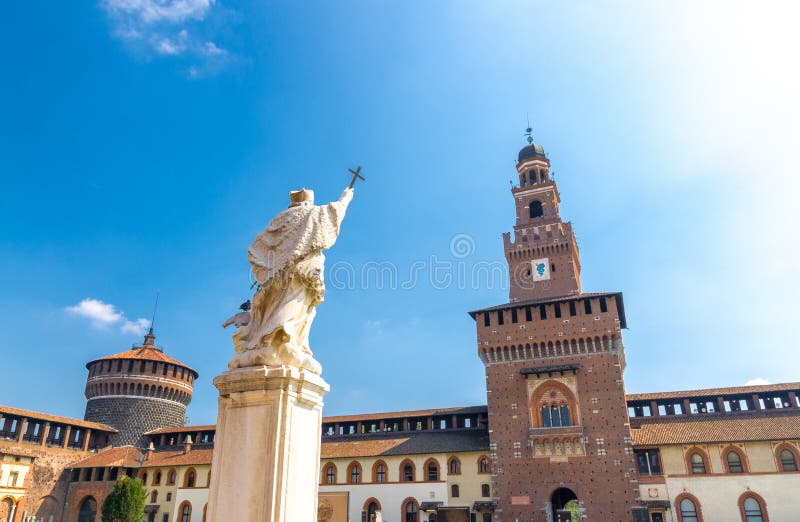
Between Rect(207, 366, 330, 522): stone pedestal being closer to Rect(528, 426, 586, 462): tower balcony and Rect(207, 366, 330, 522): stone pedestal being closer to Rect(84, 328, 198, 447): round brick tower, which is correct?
Rect(528, 426, 586, 462): tower balcony

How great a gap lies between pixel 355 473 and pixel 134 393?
2585 centimetres

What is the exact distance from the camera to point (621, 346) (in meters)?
42.6

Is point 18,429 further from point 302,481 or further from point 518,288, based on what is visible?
point 302,481

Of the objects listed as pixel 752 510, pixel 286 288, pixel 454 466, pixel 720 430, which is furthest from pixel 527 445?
pixel 286 288

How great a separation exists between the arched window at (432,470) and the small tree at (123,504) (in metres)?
20.6

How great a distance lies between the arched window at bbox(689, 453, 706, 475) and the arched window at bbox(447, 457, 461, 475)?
51.0ft

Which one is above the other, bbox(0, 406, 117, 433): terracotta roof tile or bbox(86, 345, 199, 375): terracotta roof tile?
bbox(86, 345, 199, 375): terracotta roof tile

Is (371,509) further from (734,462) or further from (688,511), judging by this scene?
(734,462)

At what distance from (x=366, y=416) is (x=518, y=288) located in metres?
17.0

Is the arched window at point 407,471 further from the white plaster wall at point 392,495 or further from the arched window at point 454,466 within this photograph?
the arched window at point 454,466

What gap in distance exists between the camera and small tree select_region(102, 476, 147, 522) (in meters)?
40.5

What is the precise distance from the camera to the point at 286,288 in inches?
272

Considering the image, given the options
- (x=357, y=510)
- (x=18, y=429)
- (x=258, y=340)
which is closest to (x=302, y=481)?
(x=258, y=340)

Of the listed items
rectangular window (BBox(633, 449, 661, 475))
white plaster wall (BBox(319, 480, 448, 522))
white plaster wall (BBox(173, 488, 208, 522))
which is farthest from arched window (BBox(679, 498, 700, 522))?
white plaster wall (BBox(173, 488, 208, 522))
